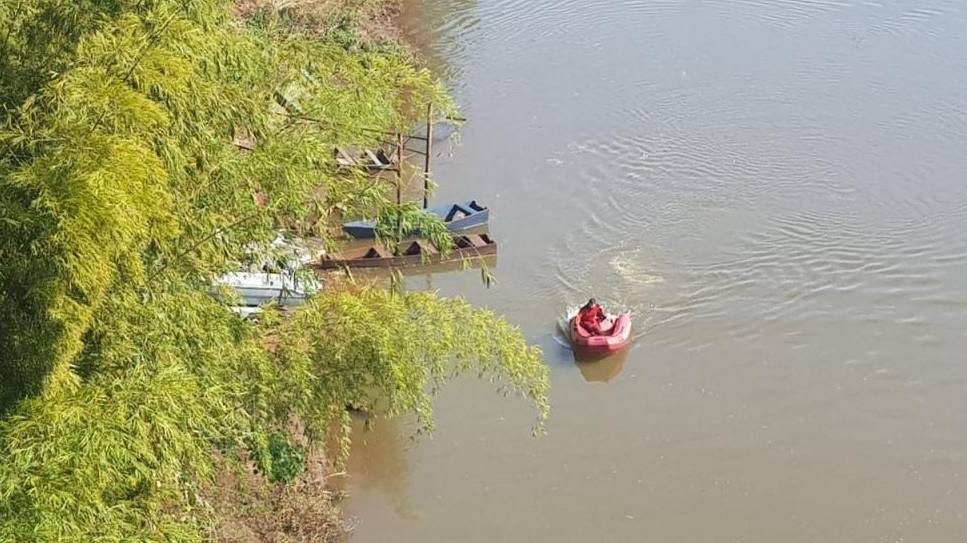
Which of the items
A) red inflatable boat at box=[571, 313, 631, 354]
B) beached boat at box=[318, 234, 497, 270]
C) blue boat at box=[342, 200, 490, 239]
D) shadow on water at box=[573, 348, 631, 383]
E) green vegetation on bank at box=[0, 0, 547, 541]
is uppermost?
green vegetation on bank at box=[0, 0, 547, 541]

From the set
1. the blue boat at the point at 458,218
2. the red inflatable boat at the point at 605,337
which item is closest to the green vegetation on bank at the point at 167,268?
the red inflatable boat at the point at 605,337

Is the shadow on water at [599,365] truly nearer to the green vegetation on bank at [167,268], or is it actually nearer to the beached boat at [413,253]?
the beached boat at [413,253]

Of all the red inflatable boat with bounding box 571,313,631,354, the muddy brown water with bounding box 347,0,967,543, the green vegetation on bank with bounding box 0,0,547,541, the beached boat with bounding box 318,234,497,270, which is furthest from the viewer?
the beached boat with bounding box 318,234,497,270

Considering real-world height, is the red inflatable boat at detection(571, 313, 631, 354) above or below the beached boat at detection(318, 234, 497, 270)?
below

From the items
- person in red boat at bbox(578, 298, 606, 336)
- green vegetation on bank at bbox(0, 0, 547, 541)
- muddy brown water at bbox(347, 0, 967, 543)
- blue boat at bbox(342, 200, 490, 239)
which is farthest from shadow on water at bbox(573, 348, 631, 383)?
green vegetation on bank at bbox(0, 0, 547, 541)

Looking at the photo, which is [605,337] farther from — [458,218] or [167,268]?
[167,268]

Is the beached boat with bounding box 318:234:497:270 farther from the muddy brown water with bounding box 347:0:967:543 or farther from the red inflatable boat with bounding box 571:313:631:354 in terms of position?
the red inflatable boat with bounding box 571:313:631:354
